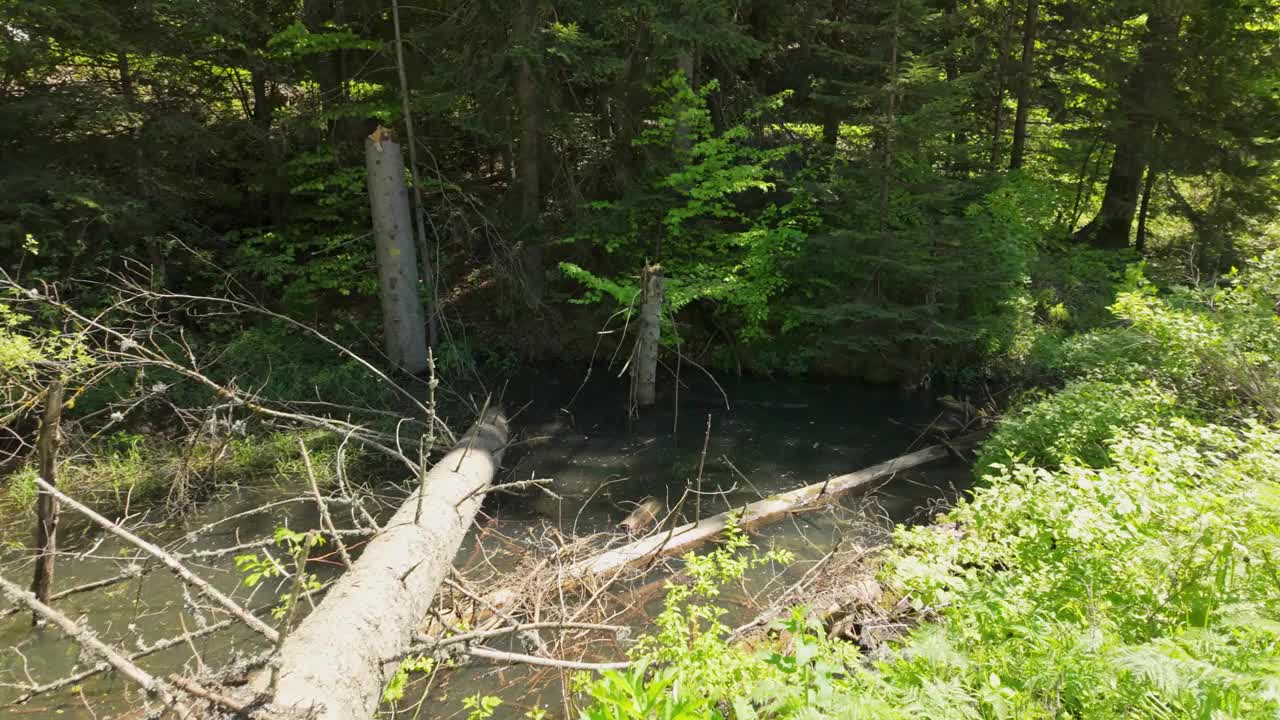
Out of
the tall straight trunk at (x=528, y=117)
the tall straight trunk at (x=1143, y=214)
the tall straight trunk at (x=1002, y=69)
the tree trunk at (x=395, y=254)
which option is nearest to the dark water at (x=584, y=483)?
the tree trunk at (x=395, y=254)

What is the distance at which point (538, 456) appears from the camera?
328 inches

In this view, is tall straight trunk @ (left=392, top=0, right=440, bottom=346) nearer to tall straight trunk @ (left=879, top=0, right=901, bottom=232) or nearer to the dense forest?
the dense forest

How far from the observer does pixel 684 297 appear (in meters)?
10.1

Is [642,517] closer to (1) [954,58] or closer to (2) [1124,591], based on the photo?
(2) [1124,591]

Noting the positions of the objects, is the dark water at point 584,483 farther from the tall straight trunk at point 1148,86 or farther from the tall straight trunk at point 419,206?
the tall straight trunk at point 1148,86

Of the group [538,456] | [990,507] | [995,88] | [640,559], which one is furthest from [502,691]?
[995,88]

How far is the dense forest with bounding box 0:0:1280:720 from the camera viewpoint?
3.06 meters

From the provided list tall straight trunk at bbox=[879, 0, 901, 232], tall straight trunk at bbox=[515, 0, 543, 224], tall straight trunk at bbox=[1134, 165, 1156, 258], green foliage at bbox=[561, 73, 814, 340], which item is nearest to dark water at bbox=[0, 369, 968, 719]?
green foliage at bbox=[561, 73, 814, 340]

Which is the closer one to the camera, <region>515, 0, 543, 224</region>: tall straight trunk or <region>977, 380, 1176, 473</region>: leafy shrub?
<region>977, 380, 1176, 473</region>: leafy shrub

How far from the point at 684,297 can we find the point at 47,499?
7548 millimetres

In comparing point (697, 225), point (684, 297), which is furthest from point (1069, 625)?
point (697, 225)

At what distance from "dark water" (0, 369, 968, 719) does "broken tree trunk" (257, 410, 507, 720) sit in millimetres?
532

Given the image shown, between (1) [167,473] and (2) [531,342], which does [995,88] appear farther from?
(1) [167,473]

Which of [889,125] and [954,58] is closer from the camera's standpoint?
[889,125]
